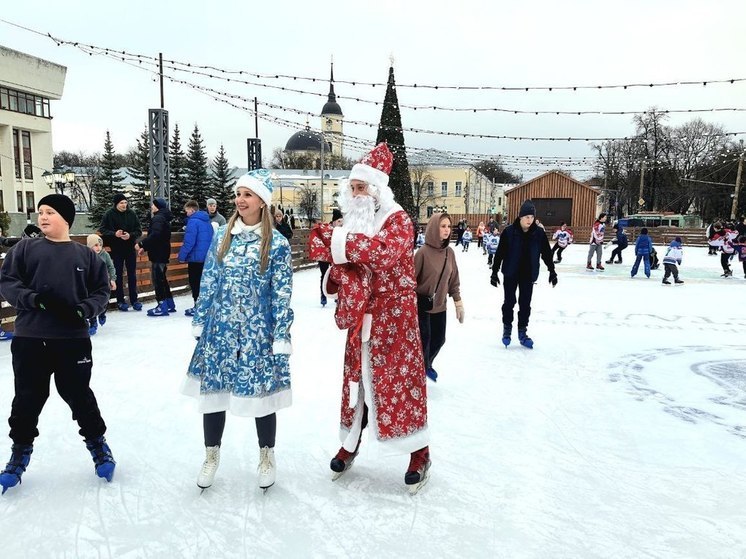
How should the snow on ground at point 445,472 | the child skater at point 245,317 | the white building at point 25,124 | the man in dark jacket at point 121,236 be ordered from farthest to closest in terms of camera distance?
the white building at point 25,124 < the man in dark jacket at point 121,236 < the child skater at point 245,317 < the snow on ground at point 445,472

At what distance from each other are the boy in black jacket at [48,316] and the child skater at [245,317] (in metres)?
0.56

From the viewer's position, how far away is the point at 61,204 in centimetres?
271

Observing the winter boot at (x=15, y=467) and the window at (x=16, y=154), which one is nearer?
the winter boot at (x=15, y=467)

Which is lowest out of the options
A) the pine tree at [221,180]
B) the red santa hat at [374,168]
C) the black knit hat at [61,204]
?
the black knit hat at [61,204]

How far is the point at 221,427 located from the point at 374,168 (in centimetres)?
148

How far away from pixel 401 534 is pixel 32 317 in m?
1.97

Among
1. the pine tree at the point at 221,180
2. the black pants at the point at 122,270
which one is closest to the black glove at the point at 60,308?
the black pants at the point at 122,270

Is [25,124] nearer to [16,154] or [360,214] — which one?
[16,154]

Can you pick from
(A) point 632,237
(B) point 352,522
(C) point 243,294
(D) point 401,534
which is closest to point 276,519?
(B) point 352,522

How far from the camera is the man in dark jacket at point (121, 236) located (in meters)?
7.52

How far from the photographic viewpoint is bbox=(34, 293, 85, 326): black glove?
2.53 metres

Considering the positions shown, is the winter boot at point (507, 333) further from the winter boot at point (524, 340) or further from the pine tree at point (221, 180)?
the pine tree at point (221, 180)

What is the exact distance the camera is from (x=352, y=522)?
251 cm

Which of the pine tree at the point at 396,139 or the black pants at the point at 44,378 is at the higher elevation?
the pine tree at the point at 396,139
